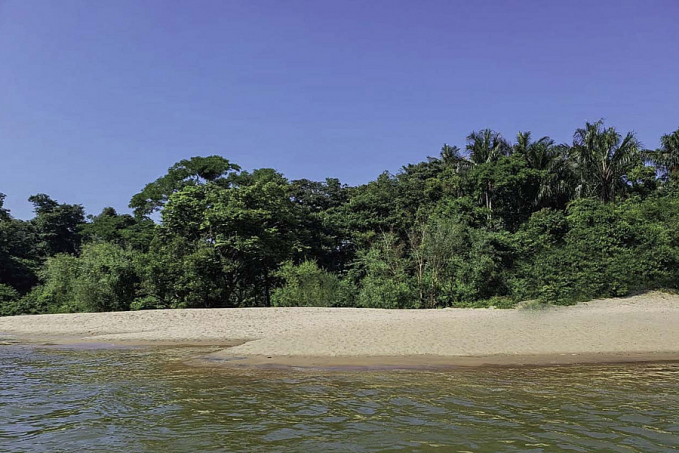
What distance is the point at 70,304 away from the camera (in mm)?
31547

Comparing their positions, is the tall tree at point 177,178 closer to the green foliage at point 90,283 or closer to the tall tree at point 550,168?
the green foliage at point 90,283

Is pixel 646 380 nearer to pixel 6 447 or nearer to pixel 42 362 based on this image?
pixel 6 447

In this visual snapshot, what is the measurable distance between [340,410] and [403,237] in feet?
109

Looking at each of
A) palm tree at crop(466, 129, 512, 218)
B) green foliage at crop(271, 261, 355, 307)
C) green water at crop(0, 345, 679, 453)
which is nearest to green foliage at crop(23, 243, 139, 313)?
green foliage at crop(271, 261, 355, 307)

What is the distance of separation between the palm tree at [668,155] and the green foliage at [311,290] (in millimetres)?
30666

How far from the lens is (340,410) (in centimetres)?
787

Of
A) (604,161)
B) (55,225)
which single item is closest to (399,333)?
(604,161)

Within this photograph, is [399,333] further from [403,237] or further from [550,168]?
[550,168]

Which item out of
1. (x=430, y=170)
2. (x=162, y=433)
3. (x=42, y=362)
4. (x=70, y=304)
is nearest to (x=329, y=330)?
(x=42, y=362)

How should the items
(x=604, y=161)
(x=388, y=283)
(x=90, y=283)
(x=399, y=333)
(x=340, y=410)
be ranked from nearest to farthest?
1. (x=340, y=410)
2. (x=399, y=333)
3. (x=388, y=283)
4. (x=90, y=283)
5. (x=604, y=161)

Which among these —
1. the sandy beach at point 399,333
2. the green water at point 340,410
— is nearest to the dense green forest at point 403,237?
the sandy beach at point 399,333

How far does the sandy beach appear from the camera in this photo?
13.6m

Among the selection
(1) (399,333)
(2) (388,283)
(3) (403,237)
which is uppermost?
(3) (403,237)

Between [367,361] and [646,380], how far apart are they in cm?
675
